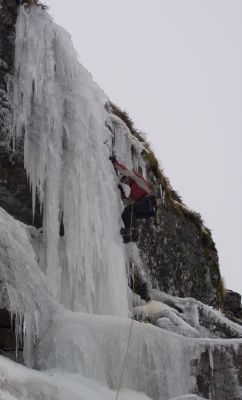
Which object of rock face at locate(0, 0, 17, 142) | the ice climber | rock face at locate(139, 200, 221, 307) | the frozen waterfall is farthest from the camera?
rock face at locate(139, 200, 221, 307)

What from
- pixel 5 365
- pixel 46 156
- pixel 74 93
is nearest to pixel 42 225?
pixel 46 156

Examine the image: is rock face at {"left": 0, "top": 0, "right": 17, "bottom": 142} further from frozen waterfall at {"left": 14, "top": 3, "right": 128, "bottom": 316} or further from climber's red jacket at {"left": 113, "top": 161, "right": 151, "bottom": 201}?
climber's red jacket at {"left": 113, "top": 161, "right": 151, "bottom": 201}

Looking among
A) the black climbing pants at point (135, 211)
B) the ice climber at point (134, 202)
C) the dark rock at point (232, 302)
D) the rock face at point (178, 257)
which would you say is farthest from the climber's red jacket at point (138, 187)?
the dark rock at point (232, 302)

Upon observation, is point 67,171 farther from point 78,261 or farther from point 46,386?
point 46,386

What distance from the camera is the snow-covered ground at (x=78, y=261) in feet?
21.1

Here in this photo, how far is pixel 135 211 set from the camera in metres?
9.56

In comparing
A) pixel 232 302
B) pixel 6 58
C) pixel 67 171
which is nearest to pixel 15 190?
pixel 67 171

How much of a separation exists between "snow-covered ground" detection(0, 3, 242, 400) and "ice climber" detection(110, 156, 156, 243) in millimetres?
195

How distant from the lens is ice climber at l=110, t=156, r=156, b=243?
9.36 m

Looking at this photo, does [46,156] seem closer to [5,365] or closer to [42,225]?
[42,225]

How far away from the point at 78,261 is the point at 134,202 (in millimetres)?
1248

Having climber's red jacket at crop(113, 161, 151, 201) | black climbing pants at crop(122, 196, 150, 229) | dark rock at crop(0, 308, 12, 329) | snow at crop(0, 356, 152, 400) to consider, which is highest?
climber's red jacket at crop(113, 161, 151, 201)

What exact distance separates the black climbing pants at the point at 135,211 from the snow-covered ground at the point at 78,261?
0.22 metres

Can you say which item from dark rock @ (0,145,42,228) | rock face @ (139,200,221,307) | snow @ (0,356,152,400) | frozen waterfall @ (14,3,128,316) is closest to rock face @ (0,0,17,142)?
frozen waterfall @ (14,3,128,316)
